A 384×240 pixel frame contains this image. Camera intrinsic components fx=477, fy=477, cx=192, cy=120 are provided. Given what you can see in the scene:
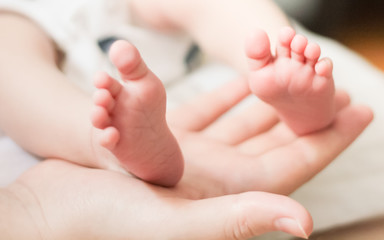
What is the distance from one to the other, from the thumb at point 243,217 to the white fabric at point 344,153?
5.4 inches

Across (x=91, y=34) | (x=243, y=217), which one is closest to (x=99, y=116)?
(x=243, y=217)

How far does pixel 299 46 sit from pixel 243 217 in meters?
0.16

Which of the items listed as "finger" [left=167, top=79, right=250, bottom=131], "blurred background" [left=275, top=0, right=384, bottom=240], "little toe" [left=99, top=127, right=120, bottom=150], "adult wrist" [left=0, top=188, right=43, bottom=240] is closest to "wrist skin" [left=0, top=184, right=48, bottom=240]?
"adult wrist" [left=0, top=188, right=43, bottom=240]

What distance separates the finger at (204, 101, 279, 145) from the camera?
611mm

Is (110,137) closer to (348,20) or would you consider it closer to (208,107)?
(208,107)

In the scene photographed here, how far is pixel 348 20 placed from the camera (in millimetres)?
1472

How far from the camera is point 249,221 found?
0.37 meters

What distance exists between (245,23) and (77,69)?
0.79 feet

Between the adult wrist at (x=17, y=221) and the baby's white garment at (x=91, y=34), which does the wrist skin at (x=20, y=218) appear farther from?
the baby's white garment at (x=91, y=34)

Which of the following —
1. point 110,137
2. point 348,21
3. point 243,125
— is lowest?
point 348,21

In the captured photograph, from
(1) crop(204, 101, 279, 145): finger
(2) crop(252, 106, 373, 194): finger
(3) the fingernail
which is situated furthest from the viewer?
(1) crop(204, 101, 279, 145): finger

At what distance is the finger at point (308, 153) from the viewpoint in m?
0.48

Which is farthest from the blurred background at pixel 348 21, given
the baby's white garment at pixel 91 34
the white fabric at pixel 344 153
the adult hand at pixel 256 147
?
the adult hand at pixel 256 147

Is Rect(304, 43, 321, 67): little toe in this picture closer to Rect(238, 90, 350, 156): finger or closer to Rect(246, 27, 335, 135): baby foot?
Rect(246, 27, 335, 135): baby foot
